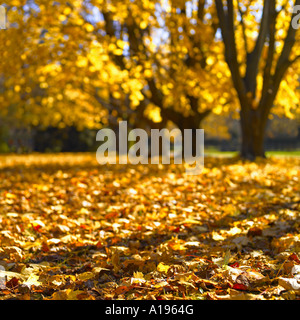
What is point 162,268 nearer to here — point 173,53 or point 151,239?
point 151,239

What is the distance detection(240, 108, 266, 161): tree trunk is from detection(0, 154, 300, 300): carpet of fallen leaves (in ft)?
13.4

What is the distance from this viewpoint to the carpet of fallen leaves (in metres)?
2.72

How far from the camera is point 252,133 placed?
1135 centimetres

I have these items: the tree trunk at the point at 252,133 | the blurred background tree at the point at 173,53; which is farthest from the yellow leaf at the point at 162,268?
the tree trunk at the point at 252,133

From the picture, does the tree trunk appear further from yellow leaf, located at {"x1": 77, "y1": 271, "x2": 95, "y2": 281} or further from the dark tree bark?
yellow leaf, located at {"x1": 77, "y1": 271, "x2": 95, "y2": 281}

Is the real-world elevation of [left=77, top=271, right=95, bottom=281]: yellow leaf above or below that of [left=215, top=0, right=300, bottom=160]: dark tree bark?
below

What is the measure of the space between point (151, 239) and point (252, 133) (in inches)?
314

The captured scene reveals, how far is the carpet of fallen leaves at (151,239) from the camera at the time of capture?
2.72 m

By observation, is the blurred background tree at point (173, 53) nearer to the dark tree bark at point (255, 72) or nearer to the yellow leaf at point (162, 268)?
the dark tree bark at point (255, 72)

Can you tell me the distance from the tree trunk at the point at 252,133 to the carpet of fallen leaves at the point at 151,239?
4.08 m

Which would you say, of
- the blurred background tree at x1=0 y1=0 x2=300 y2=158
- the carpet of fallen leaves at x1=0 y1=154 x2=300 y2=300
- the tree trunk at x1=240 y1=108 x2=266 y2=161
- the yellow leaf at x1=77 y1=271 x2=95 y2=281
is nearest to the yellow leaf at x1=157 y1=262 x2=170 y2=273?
the carpet of fallen leaves at x1=0 y1=154 x2=300 y2=300

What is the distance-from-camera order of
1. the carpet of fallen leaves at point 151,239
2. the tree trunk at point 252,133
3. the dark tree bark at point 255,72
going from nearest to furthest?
the carpet of fallen leaves at point 151,239 → the dark tree bark at point 255,72 → the tree trunk at point 252,133

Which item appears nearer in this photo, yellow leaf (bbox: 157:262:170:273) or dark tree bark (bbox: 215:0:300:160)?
yellow leaf (bbox: 157:262:170:273)

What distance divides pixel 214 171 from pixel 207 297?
5931mm
